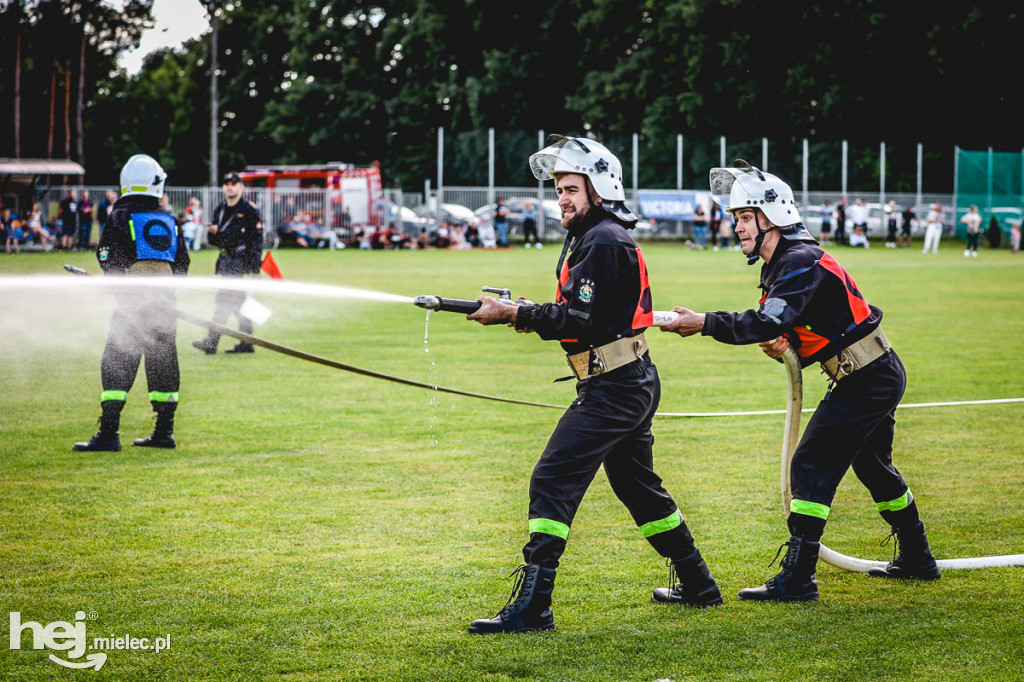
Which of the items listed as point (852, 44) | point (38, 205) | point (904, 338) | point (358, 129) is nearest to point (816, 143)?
point (852, 44)

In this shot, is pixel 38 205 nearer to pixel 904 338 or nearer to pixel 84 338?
pixel 84 338

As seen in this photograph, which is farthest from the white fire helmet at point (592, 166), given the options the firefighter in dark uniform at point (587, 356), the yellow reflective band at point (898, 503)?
the yellow reflective band at point (898, 503)

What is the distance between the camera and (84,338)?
1722 centimetres

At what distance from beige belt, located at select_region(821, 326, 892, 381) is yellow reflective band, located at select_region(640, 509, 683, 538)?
3.47 feet

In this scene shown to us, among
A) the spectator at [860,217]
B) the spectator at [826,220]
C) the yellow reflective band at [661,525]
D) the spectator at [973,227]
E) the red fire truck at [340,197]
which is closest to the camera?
the yellow reflective band at [661,525]

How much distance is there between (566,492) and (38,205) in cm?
3663

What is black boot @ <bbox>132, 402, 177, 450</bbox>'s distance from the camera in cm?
889

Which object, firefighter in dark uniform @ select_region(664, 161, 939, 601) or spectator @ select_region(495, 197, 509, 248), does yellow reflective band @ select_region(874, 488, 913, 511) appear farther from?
spectator @ select_region(495, 197, 509, 248)

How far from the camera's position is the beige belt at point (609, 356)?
511cm

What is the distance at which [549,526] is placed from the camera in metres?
5.01

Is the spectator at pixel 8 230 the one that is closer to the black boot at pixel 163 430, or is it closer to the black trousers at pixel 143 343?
the black trousers at pixel 143 343

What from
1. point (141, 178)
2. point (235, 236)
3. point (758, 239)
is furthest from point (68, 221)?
point (758, 239)

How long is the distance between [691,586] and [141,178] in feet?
18.5

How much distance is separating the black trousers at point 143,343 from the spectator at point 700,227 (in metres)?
36.2
